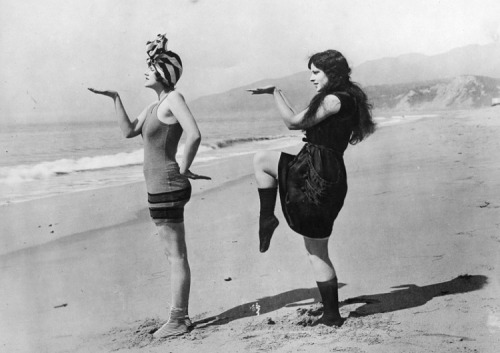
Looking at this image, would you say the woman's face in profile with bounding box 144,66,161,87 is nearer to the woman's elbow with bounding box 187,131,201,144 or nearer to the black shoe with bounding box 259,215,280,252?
the woman's elbow with bounding box 187,131,201,144

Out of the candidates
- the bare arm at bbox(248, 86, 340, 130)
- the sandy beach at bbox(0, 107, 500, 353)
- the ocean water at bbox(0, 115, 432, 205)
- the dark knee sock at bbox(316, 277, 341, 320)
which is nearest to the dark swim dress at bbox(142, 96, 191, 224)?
the bare arm at bbox(248, 86, 340, 130)

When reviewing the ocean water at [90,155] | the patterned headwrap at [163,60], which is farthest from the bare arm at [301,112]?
the ocean water at [90,155]

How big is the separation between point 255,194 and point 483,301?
297 centimetres

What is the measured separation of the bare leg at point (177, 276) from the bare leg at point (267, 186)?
1.45 ft

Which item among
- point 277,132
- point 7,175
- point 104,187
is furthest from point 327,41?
point 277,132

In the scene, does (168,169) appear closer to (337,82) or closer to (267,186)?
(267,186)

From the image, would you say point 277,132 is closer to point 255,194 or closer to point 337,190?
point 255,194

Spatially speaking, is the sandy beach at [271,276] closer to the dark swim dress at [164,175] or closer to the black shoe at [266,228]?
the black shoe at [266,228]

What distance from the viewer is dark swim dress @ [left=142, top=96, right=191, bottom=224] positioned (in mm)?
3207

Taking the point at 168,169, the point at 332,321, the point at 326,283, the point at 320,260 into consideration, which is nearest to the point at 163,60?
the point at 168,169

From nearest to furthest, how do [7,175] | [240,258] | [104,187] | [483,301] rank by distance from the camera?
[483,301] < [240,258] < [104,187] < [7,175]

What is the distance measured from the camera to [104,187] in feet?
23.5

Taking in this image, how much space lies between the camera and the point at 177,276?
326 centimetres

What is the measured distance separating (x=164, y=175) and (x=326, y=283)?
A: 0.98 metres
